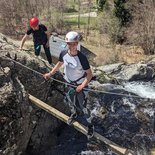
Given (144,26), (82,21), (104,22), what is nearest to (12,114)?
Result: (144,26)

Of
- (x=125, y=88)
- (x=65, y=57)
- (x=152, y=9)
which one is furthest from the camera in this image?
(x=152, y=9)

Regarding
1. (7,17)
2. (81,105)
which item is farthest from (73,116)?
(7,17)

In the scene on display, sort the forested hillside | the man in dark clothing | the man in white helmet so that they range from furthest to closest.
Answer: the forested hillside
the man in dark clothing
the man in white helmet

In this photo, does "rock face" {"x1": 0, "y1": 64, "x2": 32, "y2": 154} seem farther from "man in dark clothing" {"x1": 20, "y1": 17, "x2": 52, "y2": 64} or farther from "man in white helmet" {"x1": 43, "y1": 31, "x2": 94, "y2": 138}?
"man in white helmet" {"x1": 43, "y1": 31, "x2": 94, "y2": 138}

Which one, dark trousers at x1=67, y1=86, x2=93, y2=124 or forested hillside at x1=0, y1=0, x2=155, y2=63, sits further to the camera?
forested hillside at x1=0, y1=0, x2=155, y2=63

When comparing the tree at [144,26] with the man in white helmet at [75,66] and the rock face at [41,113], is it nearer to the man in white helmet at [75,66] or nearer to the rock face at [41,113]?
the rock face at [41,113]

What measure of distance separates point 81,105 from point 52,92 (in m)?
3.58

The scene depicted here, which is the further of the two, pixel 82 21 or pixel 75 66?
pixel 82 21

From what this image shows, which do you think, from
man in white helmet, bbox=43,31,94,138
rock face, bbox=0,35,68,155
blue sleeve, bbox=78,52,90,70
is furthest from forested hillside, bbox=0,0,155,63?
blue sleeve, bbox=78,52,90,70

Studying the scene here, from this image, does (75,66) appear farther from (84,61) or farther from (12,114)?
(12,114)

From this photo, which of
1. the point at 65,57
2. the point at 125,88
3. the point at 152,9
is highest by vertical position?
the point at 65,57

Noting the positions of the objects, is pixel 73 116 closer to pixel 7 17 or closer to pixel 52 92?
pixel 52 92

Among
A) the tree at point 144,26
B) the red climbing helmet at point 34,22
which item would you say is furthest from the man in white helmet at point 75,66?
the tree at point 144,26

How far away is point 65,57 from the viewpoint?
845 cm
